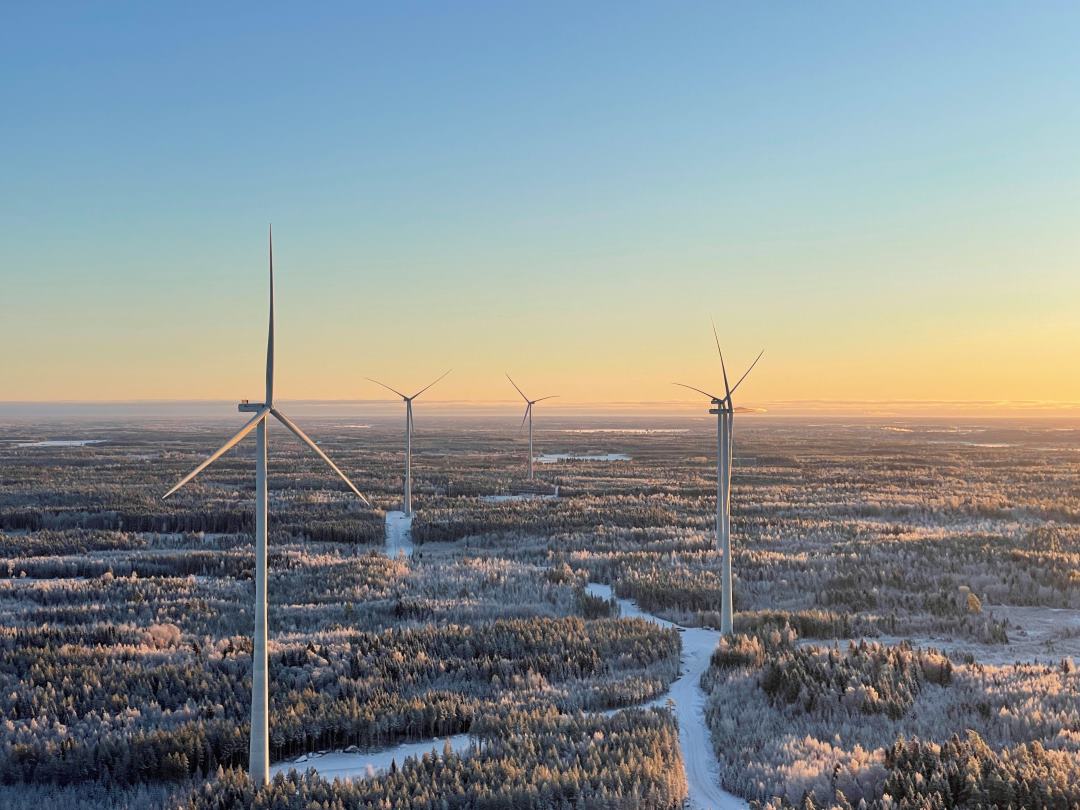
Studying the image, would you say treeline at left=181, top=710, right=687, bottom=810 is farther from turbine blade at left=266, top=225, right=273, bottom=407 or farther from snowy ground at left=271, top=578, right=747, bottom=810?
turbine blade at left=266, top=225, right=273, bottom=407

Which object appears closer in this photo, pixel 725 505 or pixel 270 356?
pixel 270 356

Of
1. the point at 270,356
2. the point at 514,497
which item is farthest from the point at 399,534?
the point at 270,356

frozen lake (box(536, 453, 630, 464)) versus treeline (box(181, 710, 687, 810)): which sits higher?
treeline (box(181, 710, 687, 810))

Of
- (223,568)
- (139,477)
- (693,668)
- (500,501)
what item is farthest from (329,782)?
(139,477)

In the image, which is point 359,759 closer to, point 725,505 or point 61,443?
point 725,505

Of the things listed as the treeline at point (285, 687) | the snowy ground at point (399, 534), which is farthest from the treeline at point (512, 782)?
the snowy ground at point (399, 534)

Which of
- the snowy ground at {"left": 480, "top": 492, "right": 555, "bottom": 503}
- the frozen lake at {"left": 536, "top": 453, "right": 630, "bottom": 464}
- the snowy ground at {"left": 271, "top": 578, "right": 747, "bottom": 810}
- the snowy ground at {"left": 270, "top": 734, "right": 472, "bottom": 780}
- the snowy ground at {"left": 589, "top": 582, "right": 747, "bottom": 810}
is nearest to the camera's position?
the snowy ground at {"left": 589, "top": 582, "right": 747, "bottom": 810}

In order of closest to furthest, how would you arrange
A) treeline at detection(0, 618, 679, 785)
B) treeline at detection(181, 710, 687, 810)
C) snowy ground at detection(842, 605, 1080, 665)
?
1. treeline at detection(181, 710, 687, 810)
2. treeline at detection(0, 618, 679, 785)
3. snowy ground at detection(842, 605, 1080, 665)

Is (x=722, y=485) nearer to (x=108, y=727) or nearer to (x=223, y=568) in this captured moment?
(x=108, y=727)

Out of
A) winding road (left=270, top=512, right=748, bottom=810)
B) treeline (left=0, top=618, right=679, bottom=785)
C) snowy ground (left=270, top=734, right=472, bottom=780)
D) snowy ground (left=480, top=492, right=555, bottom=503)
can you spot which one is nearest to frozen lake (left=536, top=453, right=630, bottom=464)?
snowy ground (left=480, top=492, right=555, bottom=503)
